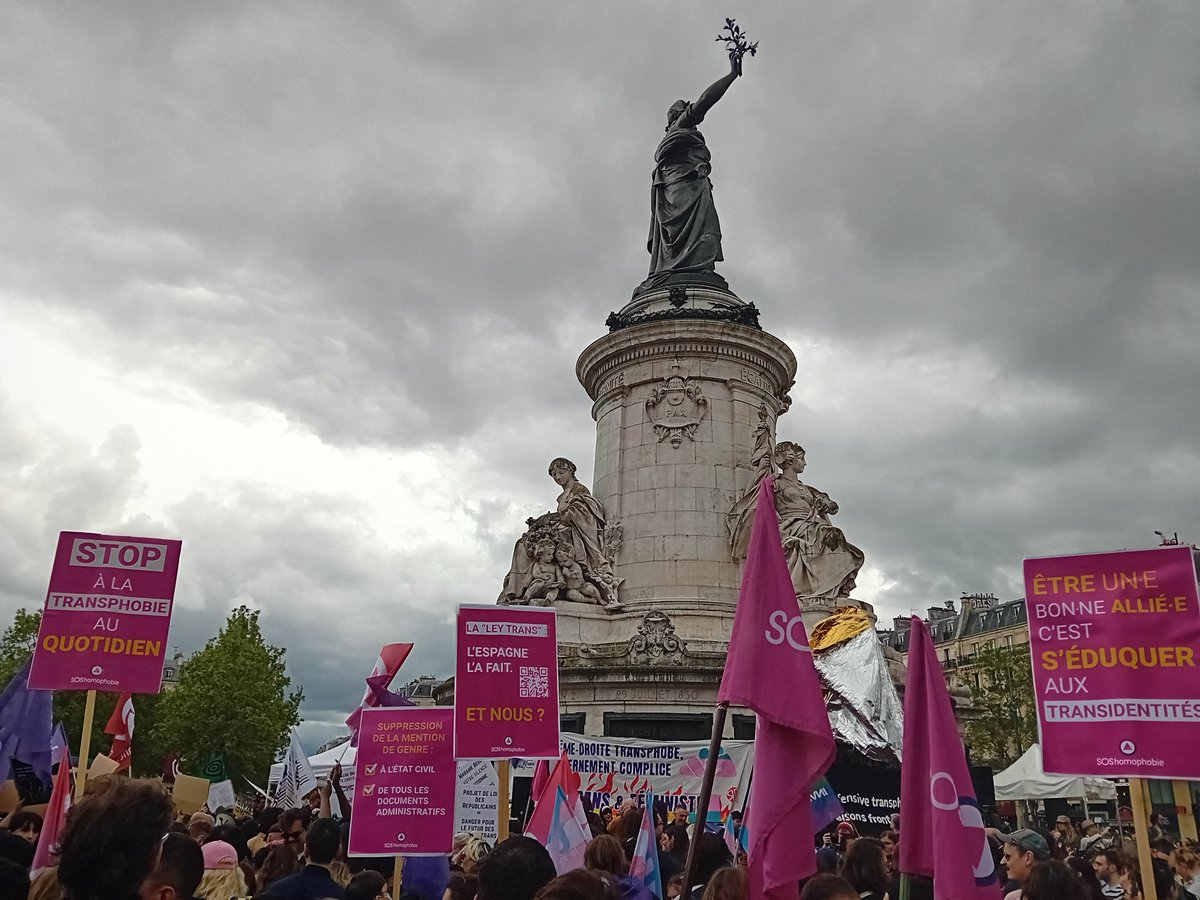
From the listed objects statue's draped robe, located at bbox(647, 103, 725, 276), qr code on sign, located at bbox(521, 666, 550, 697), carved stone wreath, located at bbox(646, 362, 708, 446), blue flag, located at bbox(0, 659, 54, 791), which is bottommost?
blue flag, located at bbox(0, 659, 54, 791)

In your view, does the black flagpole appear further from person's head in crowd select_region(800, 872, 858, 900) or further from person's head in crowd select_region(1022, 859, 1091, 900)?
person's head in crowd select_region(1022, 859, 1091, 900)

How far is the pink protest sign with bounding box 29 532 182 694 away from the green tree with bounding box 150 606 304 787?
32763mm

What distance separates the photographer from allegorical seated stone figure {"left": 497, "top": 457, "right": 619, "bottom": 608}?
21.0 meters

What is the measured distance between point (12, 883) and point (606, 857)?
3.40m

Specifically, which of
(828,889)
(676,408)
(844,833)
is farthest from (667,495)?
(828,889)

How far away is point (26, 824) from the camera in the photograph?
7023 mm

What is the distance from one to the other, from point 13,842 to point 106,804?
278cm

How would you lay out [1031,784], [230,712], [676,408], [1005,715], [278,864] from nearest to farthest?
[278,864] < [1031,784] < [676,408] < [230,712] < [1005,715]

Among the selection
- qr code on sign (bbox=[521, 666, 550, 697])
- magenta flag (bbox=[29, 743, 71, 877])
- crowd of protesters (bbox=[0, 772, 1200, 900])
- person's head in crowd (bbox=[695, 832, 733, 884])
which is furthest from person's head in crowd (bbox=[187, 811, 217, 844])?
person's head in crowd (bbox=[695, 832, 733, 884])

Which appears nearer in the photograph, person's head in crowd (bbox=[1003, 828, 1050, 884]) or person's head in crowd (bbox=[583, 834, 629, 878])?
person's head in crowd (bbox=[583, 834, 629, 878])

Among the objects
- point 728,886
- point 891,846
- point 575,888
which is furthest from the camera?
point 891,846

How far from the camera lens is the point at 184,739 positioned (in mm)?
39750

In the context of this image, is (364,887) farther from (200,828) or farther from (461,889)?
(200,828)

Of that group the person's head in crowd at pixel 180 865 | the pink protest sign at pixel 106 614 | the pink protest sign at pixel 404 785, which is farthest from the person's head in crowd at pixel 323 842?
the pink protest sign at pixel 106 614
